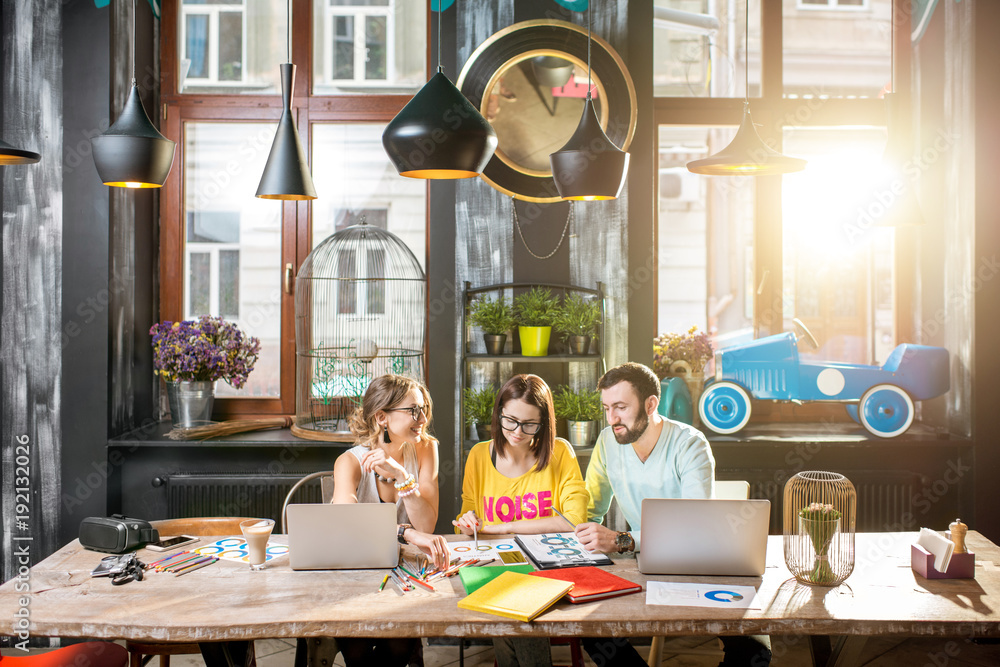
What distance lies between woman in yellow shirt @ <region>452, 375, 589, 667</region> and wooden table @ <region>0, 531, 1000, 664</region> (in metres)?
0.66

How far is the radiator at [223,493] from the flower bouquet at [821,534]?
239 centimetres

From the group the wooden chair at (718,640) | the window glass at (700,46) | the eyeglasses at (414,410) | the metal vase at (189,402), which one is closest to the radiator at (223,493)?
the metal vase at (189,402)

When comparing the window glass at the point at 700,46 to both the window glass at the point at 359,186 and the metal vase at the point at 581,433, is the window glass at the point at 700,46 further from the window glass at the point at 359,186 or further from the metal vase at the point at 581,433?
the metal vase at the point at 581,433

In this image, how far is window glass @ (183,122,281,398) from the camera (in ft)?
13.9

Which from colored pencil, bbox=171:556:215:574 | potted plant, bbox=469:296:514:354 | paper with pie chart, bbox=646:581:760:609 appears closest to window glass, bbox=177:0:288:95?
potted plant, bbox=469:296:514:354

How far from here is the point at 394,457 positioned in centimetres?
291

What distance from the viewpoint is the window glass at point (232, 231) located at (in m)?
4.25

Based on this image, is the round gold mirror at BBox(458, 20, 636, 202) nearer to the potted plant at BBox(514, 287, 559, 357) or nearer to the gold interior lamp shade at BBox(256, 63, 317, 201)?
the potted plant at BBox(514, 287, 559, 357)

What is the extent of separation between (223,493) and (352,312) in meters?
1.10

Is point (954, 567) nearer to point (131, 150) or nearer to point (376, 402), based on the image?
point (376, 402)

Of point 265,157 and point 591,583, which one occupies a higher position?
point 265,157

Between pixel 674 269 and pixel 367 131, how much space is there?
1.82 meters

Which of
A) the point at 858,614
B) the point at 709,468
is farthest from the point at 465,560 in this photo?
the point at 858,614

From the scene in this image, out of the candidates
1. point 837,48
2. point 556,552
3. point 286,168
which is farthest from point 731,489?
point 837,48
